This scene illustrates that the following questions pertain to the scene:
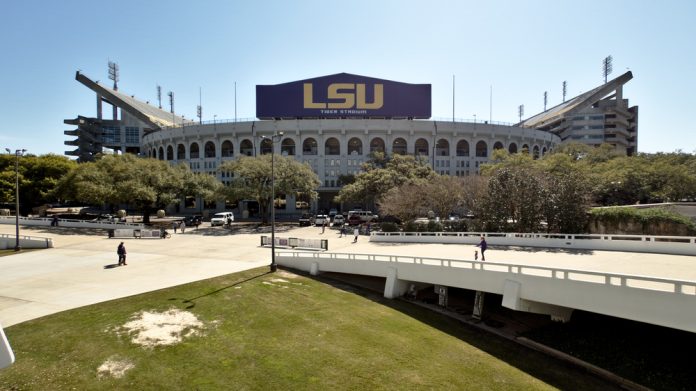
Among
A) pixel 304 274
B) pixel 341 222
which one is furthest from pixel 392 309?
pixel 341 222

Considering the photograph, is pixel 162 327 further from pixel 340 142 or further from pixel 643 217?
pixel 340 142

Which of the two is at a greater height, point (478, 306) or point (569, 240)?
point (569, 240)

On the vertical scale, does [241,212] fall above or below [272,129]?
below

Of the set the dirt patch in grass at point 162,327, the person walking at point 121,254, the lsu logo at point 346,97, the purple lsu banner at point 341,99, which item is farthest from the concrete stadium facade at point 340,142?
the dirt patch in grass at point 162,327

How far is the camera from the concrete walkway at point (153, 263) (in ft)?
55.3

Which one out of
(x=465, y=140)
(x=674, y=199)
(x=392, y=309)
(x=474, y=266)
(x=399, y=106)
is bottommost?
(x=392, y=309)

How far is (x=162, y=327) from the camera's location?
14.5 metres

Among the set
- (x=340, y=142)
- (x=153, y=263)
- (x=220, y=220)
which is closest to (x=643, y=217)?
(x=153, y=263)

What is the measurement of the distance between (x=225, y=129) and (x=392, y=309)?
60.9 metres

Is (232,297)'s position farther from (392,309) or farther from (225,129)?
(225,129)

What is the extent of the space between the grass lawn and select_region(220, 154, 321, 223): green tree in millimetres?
26250

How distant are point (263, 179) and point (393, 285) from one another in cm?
2890

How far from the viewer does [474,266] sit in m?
17.2

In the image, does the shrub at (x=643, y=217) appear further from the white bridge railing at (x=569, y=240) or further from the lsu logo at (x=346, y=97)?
the lsu logo at (x=346, y=97)
